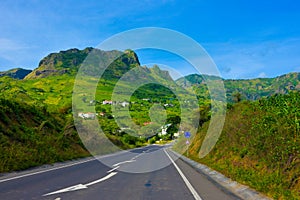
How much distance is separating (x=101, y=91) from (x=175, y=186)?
153 meters

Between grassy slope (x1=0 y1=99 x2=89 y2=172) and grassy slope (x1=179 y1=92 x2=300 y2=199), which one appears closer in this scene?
grassy slope (x1=179 y1=92 x2=300 y2=199)

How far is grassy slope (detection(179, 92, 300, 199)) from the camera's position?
24.8ft

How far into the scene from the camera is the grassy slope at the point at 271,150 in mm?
7548

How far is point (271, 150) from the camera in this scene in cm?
948

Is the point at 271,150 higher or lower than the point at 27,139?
lower

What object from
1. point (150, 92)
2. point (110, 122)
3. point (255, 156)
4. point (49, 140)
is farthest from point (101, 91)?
point (255, 156)

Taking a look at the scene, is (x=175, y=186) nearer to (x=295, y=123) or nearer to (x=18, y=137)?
(x=295, y=123)

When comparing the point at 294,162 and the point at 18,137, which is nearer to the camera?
the point at 294,162

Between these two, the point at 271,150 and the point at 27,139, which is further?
the point at 27,139

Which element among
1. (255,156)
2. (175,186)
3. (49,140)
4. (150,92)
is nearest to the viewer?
(175,186)

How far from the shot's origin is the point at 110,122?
255 feet

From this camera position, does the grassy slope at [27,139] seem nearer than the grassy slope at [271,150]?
No

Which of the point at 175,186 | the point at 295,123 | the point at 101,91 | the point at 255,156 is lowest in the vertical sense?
the point at 175,186

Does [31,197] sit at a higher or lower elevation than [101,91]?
lower
